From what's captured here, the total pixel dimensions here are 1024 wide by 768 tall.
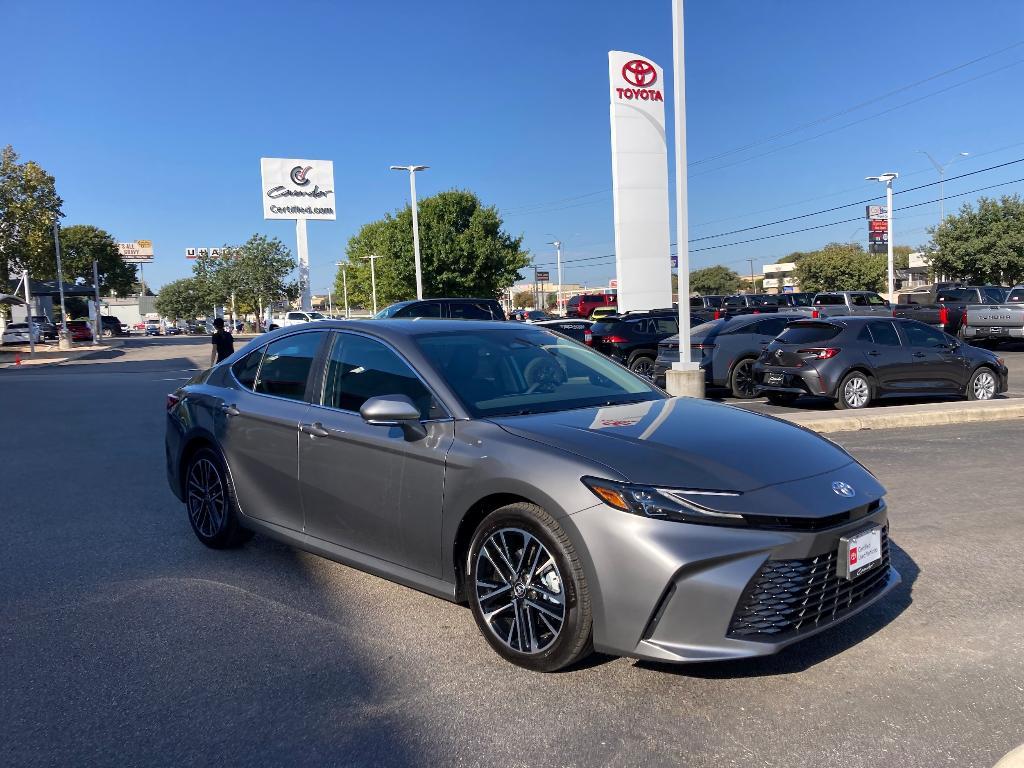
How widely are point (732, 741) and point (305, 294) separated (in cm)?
5531

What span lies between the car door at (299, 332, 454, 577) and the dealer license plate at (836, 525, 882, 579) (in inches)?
70.0

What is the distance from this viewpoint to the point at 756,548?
10.4ft

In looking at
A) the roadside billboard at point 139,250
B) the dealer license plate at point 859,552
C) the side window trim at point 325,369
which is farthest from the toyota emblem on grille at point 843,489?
the roadside billboard at point 139,250

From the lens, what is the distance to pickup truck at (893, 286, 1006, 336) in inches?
1000

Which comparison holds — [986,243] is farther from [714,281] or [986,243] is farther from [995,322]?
[714,281]

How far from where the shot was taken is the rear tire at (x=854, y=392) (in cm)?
1242

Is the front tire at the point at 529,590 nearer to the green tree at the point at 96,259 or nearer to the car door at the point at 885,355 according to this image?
the car door at the point at 885,355

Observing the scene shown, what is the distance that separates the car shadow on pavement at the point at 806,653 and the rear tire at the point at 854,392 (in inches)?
334

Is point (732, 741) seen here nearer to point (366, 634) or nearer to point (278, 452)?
point (366, 634)

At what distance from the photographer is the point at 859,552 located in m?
3.50

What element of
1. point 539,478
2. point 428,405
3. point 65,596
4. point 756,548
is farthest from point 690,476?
point 65,596

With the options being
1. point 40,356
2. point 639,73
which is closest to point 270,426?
point 639,73

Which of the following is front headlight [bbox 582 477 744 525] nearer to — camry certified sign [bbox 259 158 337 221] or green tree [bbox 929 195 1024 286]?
green tree [bbox 929 195 1024 286]

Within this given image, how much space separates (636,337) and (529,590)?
590 inches
